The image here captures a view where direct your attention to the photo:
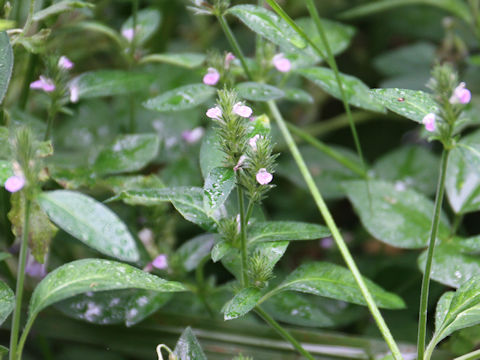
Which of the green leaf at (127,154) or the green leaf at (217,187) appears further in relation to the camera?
the green leaf at (127,154)

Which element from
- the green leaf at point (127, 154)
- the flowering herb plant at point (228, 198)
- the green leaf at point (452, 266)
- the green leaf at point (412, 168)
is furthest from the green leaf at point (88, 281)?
the green leaf at point (412, 168)

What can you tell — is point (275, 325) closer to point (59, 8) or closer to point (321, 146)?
point (321, 146)

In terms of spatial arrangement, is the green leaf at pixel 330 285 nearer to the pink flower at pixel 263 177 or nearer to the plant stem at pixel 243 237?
the plant stem at pixel 243 237

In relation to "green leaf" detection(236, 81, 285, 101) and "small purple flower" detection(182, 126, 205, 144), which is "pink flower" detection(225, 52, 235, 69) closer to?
"green leaf" detection(236, 81, 285, 101)

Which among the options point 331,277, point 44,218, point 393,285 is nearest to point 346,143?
point 393,285

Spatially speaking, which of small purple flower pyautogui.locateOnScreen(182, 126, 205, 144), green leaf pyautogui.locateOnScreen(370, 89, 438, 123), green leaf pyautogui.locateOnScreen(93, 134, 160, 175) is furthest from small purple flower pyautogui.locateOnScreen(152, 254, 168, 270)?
green leaf pyautogui.locateOnScreen(370, 89, 438, 123)

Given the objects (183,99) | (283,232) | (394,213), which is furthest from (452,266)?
(183,99)
